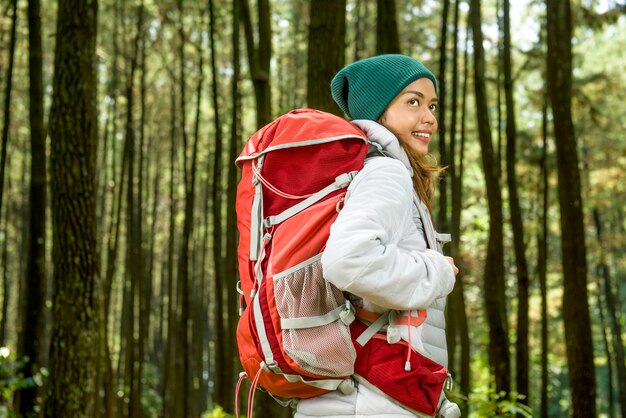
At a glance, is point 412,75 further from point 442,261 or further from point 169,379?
point 169,379

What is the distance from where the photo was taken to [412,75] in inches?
99.6

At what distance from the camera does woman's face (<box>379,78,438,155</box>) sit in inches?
100

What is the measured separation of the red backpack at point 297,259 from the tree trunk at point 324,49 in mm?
4223

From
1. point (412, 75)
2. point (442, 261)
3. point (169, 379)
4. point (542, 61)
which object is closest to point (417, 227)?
point (442, 261)

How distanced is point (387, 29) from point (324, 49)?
1.81 meters

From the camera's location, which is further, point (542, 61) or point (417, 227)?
point (542, 61)

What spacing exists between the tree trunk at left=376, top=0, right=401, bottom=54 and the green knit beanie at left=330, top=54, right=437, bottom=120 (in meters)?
5.64

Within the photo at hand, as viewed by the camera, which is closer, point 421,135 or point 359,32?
point 421,135

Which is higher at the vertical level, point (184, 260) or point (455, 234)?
point (455, 234)

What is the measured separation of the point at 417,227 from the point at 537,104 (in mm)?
15633

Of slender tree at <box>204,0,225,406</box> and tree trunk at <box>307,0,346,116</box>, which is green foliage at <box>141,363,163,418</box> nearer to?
slender tree at <box>204,0,225,406</box>

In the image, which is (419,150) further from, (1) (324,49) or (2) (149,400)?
(2) (149,400)

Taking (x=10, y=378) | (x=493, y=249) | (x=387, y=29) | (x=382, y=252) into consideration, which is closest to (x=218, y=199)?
(x=493, y=249)

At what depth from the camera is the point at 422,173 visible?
257 cm
